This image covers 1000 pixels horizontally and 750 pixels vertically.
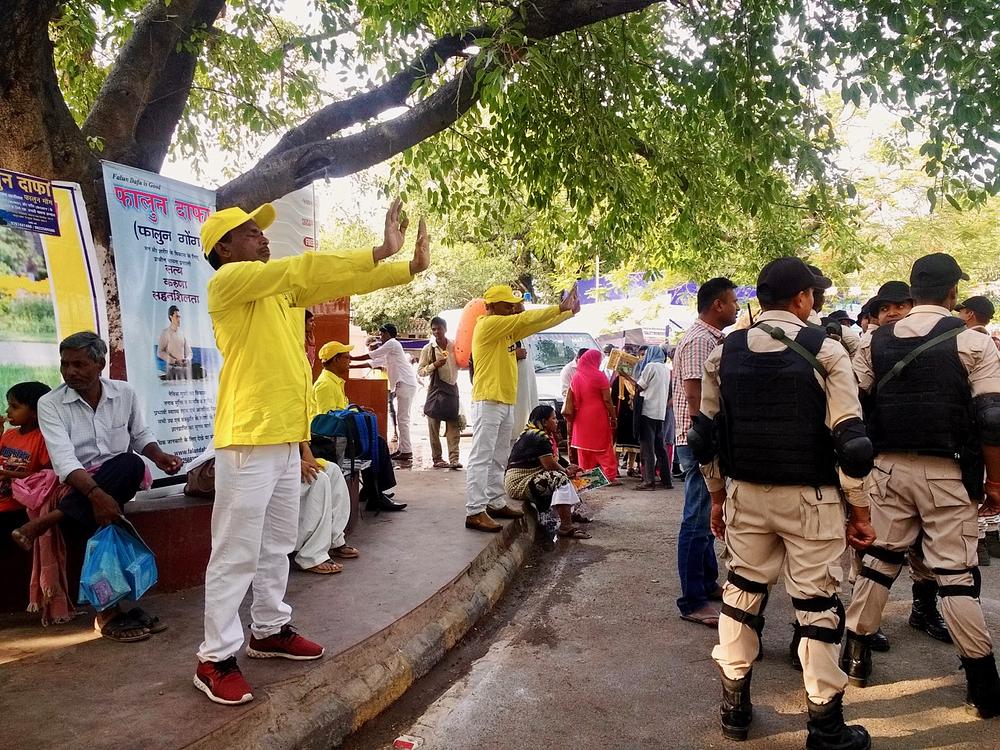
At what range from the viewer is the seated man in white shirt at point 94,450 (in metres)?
3.88

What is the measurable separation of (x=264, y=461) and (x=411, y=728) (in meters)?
1.39

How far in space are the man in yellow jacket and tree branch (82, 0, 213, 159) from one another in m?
2.63

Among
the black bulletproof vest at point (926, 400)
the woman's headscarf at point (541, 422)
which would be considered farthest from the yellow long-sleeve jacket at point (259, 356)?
the woman's headscarf at point (541, 422)

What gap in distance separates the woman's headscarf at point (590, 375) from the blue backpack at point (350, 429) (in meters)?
3.30

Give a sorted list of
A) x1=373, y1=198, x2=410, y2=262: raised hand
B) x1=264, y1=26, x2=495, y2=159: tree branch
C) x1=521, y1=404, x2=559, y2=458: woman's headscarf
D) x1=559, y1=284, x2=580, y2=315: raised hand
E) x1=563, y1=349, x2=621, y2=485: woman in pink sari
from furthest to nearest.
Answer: x1=563, y1=349, x2=621, y2=485: woman in pink sari < x1=521, y1=404, x2=559, y2=458: woman's headscarf < x1=264, y1=26, x2=495, y2=159: tree branch < x1=559, y1=284, x2=580, y2=315: raised hand < x1=373, y1=198, x2=410, y2=262: raised hand

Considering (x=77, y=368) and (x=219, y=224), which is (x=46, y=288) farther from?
(x=219, y=224)

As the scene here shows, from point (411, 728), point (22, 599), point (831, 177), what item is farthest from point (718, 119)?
point (22, 599)

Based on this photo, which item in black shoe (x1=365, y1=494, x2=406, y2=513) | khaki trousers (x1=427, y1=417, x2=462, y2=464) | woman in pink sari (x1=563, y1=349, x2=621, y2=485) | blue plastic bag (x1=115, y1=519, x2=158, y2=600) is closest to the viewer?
blue plastic bag (x1=115, y1=519, x2=158, y2=600)

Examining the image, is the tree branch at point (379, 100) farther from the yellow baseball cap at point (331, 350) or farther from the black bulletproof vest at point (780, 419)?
the black bulletproof vest at point (780, 419)

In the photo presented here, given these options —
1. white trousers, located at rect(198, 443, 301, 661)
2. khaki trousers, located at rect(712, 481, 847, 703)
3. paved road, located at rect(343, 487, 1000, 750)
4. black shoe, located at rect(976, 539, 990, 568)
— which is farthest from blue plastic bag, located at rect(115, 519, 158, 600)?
black shoe, located at rect(976, 539, 990, 568)

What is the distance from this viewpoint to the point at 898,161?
7.64 meters

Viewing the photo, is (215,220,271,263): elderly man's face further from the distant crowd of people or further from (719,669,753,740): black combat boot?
(719,669,753,740): black combat boot

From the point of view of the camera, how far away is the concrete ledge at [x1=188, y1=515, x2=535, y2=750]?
304cm

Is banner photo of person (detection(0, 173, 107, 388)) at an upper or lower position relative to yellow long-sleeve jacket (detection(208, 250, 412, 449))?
upper
